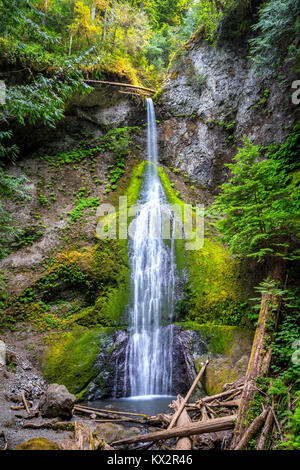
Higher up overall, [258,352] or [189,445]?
[258,352]

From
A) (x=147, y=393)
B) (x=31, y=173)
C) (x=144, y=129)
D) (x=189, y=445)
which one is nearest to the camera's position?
Result: (x=189, y=445)

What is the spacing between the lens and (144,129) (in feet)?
47.4

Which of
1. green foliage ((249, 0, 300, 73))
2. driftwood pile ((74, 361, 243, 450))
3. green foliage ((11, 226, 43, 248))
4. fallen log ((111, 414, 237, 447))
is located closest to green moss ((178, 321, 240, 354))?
driftwood pile ((74, 361, 243, 450))

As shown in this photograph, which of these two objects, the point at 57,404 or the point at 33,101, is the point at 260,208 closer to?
the point at 33,101

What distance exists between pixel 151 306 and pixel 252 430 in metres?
5.01

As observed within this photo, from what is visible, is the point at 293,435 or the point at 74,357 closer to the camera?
the point at 293,435

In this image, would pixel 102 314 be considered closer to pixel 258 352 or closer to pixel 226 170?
pixel 258 352

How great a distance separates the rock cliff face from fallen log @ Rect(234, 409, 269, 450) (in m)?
8.93

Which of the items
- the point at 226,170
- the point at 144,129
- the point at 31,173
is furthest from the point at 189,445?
the point at 144,129

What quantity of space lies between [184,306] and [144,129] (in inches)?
416

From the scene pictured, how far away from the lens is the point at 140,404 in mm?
6137

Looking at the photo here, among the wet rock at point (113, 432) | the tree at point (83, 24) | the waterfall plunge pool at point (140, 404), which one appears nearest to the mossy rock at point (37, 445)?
the wet rock at point (113, 432)

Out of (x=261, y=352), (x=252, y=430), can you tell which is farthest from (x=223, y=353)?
(x=252, y=430)
